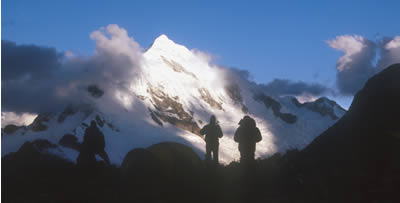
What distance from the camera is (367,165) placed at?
1097 inches

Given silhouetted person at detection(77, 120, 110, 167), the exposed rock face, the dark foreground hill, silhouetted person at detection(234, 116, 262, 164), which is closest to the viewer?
Answer: the exposed rock face

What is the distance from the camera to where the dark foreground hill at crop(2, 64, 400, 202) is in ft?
87.5

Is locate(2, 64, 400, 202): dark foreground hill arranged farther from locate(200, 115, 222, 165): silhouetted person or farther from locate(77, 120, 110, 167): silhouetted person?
locate(200, 115, 222, 165): silhouetted person

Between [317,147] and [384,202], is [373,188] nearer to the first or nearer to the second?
[384,202]

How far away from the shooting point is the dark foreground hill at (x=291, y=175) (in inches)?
1050

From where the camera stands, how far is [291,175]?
31.2m

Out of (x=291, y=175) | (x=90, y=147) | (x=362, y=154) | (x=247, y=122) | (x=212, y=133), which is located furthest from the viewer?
(x=212, y=133)

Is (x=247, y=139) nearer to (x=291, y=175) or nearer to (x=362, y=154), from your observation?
(x=291, y=175)

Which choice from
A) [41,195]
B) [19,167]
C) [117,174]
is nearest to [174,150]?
[117,174]

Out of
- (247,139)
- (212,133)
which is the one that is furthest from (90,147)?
(247,139)

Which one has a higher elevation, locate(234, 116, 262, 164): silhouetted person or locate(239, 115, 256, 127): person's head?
locate(239, 115, 256, 127): person's head

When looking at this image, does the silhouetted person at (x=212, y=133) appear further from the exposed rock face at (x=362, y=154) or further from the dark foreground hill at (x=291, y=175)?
the exposed rock face at (x=362, y=154)

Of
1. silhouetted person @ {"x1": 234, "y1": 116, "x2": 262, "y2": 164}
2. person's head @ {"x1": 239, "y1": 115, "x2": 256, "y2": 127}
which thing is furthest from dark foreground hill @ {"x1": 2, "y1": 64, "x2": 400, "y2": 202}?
person's head @ {"x1": 239, "y1": 115, "x2": 256, "y2": 127}

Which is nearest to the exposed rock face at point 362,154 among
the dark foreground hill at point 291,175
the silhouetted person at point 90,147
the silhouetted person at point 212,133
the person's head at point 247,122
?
the dark foreground hill at point 291,175
